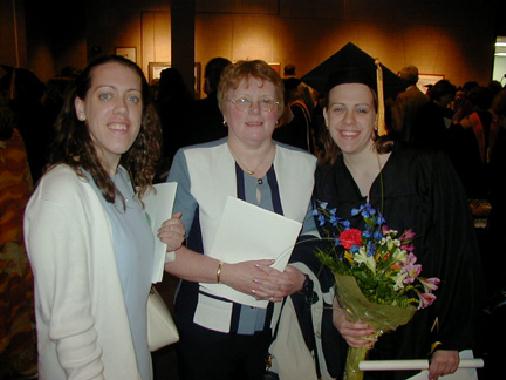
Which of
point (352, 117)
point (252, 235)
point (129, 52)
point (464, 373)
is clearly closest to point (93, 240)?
point (252, 235)

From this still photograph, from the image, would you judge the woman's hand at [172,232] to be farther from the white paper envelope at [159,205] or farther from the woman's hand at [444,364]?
the woman's hand at [444,364]

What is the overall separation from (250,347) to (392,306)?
0.80m

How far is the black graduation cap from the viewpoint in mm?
1967

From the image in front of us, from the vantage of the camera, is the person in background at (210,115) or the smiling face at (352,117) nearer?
the smiling face at (352,117)

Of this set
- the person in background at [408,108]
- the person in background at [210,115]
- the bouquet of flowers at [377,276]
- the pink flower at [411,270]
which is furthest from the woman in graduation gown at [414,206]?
the person in background at [408,108]

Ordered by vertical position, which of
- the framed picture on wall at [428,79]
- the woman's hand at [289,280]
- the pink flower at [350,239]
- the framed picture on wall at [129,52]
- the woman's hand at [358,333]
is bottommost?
the woman's hand at [358,333]

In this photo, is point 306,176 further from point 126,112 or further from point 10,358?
point 10,358

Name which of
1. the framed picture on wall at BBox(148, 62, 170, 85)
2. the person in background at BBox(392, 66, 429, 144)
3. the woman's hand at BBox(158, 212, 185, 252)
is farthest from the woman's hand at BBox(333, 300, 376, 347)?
the framed picture on wall at BBox(148, 62, 170, 85)

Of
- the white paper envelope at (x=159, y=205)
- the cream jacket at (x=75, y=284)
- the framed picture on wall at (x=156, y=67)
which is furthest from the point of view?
the framed picture on wall at (x=156, y=67)

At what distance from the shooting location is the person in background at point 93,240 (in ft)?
4.21

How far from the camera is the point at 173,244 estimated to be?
70.5 inches

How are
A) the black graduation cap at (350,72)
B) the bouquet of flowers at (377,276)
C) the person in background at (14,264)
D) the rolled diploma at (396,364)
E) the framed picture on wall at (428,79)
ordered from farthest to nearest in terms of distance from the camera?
the framed picture on wall at (428,79)
the person in background at (14,264)
the black graduation cap at (350,72)
the rolled diploma at (396,364)
the bouquet of flowers at (377,276)

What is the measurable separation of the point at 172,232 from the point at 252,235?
1.07ft

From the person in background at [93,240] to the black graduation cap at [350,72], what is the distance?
816 mm
